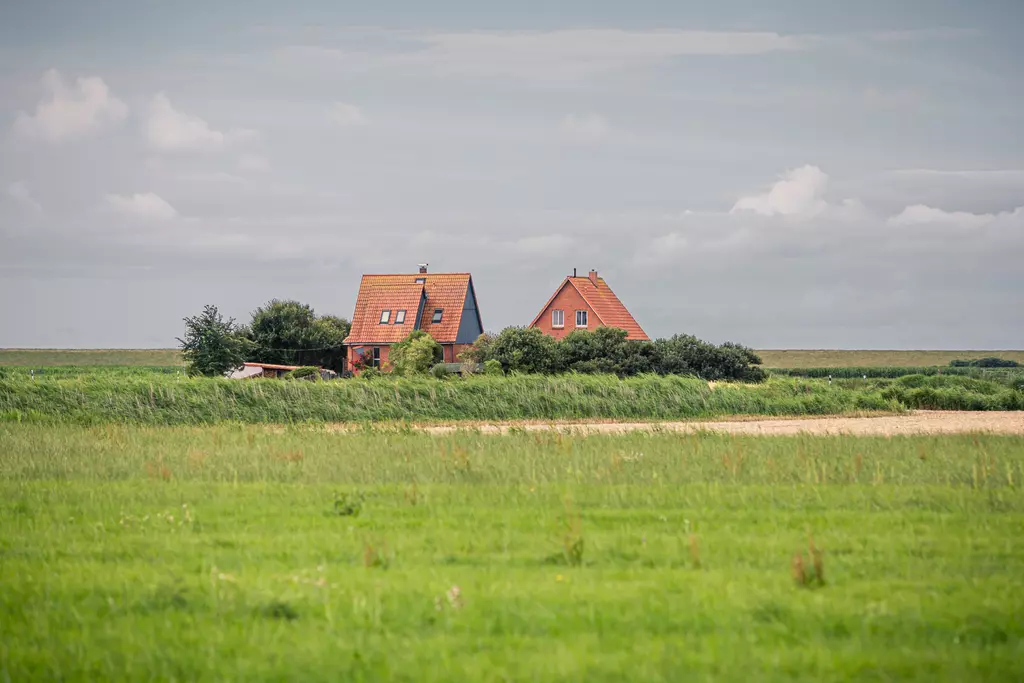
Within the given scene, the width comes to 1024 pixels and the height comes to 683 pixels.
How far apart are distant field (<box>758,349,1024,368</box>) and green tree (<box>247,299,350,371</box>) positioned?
6713 cm

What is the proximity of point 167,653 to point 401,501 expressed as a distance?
6.20m

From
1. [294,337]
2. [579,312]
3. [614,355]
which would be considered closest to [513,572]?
[614,355]

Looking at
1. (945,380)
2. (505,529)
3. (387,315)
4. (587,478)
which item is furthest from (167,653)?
(387,315)

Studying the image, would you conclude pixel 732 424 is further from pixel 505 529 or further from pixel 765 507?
pixel 505 529

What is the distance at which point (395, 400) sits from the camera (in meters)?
35.7

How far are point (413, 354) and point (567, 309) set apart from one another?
1434cm

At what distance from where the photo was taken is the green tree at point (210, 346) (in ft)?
176

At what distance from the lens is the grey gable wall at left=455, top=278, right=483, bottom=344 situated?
7075cm

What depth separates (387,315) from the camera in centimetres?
7038

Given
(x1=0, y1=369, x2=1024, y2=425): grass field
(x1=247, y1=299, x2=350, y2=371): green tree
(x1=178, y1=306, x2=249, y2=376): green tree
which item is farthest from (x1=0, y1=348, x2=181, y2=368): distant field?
(x1=0, y1=369, x2=1024, y2=425): grass field

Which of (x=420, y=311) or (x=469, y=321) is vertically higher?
(x=420, y=311)

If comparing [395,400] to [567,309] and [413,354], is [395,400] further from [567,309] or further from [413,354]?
[567,309]

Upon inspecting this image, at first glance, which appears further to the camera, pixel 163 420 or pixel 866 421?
pixel 866 421

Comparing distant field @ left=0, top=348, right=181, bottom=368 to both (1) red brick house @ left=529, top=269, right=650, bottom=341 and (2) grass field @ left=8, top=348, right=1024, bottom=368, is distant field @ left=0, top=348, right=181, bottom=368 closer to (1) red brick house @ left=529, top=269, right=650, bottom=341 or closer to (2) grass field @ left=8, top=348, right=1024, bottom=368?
(2) grass field @ left=8, top=348, right=1024, bottom=368
